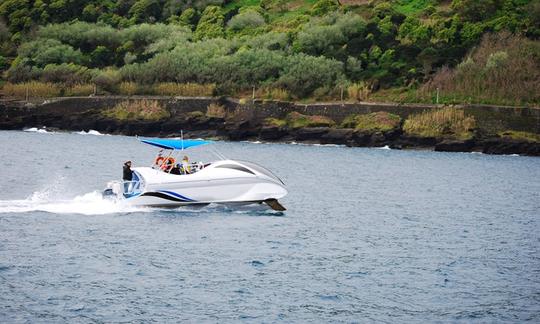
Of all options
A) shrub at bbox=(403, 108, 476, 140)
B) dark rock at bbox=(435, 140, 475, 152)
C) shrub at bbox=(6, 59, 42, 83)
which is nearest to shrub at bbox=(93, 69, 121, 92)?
shrub at bbox=(6, 59, 42, 83)

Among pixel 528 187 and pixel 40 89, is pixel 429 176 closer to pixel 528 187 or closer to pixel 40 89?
pixel 528 187

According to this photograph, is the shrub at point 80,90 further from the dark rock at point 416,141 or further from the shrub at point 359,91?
the dark rock at point 416,141

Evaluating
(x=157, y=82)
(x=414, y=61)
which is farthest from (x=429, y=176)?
(x=157, y=82)

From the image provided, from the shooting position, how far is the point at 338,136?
8081cm

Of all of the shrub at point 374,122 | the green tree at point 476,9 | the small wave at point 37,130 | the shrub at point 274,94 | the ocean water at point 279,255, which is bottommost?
the ocean water at point 279,255

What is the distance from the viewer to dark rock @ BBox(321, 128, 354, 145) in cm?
8062

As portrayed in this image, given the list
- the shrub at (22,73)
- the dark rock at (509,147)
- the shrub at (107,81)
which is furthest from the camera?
the shrub at (22,73)

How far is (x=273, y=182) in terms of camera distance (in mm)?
39250

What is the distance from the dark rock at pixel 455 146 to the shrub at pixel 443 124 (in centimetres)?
55

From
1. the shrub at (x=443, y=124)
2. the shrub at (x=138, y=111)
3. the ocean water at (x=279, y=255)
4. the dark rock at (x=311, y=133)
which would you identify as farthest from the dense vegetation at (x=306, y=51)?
the ocean water at (x=279, y=255)

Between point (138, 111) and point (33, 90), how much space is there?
13.6m

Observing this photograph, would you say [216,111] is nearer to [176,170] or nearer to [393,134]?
Answer: [393,134]

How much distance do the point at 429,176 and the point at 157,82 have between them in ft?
140

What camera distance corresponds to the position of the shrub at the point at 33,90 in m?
95.4
